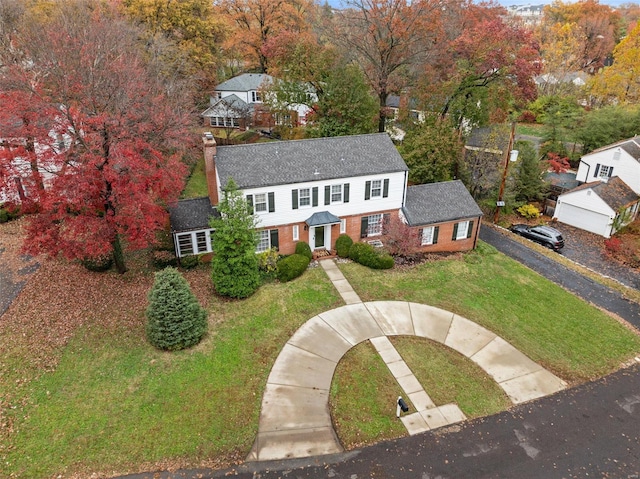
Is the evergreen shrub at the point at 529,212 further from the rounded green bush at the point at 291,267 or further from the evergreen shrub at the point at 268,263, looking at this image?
the evergreen shrub at the point at 268,263

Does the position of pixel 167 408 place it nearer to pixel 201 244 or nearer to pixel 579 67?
pixel 201 244

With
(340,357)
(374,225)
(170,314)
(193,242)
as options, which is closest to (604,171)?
(374,225)

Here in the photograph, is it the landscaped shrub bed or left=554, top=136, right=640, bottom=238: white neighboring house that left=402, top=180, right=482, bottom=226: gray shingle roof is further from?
left=554, top=136, right=640, bottom=238: white neighboring house

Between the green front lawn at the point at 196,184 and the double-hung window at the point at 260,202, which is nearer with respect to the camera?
the double-hung window at the point at 260,202

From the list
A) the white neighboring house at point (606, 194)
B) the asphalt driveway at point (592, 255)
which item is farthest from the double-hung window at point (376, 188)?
the white neighboring house at point (606, 194)

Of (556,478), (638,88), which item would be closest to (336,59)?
(556,478)
